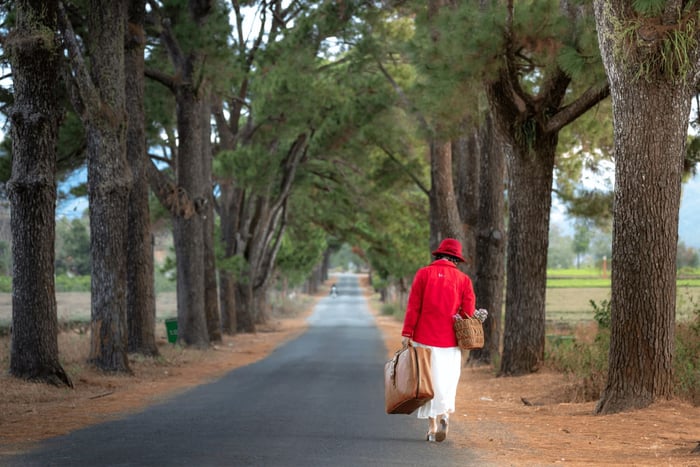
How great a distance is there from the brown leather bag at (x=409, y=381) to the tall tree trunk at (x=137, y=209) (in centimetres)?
1205

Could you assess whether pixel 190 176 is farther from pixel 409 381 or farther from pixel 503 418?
pixel 409 381

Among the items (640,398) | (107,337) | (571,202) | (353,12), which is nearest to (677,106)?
(640,398)

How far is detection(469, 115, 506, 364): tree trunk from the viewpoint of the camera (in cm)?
2044

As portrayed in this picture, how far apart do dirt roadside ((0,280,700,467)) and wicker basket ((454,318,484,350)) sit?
0.95 metres

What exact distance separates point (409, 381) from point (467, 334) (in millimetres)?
720

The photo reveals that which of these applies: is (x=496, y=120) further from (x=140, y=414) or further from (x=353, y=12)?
(x=353, y=12)

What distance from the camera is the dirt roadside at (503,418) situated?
829 cm

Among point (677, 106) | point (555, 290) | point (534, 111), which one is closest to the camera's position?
point (677, 106)

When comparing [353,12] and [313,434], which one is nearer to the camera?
[313,434]

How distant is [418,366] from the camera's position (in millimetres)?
8930

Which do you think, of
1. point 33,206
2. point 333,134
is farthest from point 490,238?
point 333,134

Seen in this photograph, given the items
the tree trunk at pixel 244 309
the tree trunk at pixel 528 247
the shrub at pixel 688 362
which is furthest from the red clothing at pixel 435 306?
the tree trunk at pixel 244 309

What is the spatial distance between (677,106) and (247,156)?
19.7 m

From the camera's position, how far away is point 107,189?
1683cm
